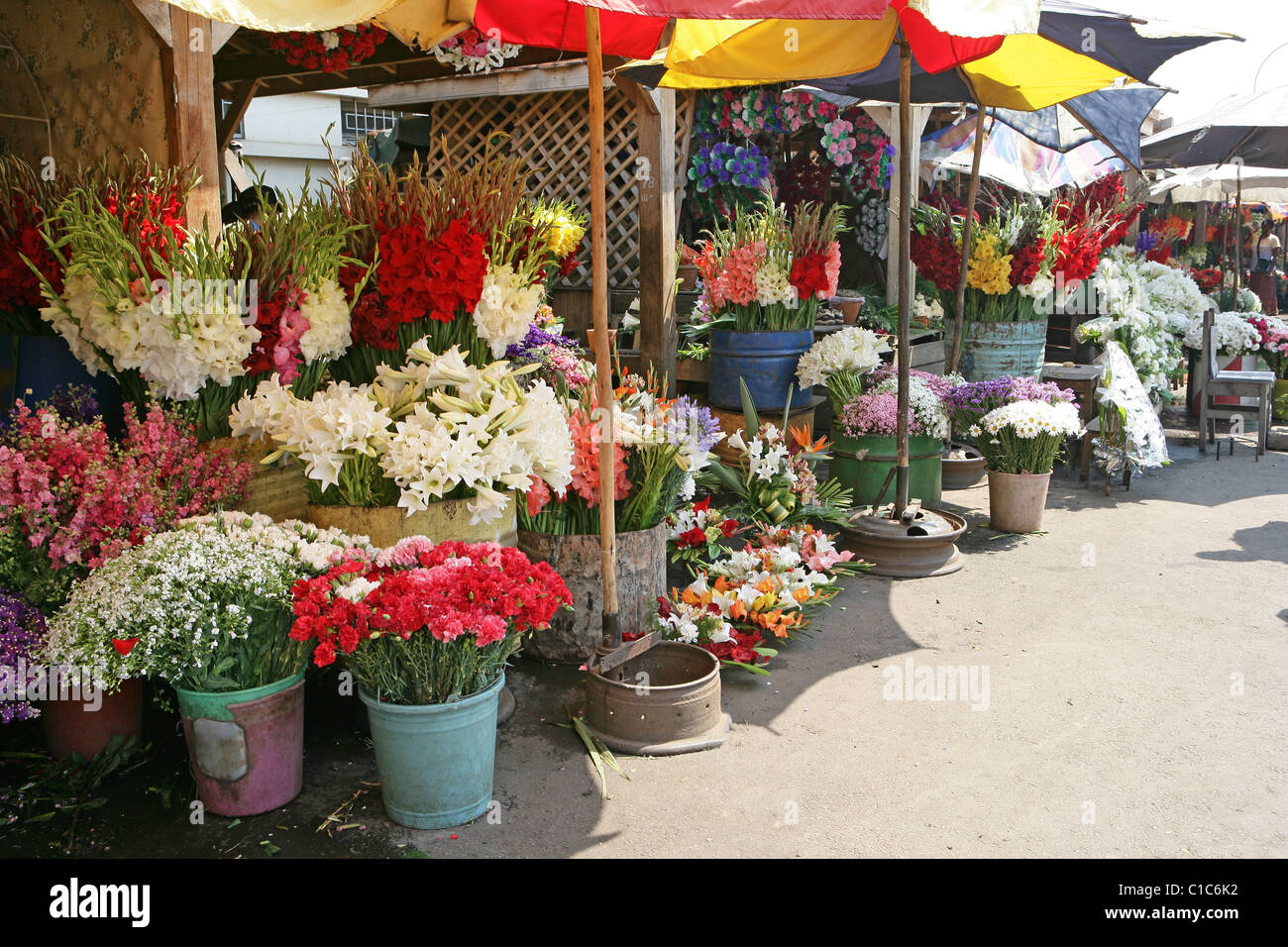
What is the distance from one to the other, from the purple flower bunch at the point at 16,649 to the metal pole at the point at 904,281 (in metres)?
3.85

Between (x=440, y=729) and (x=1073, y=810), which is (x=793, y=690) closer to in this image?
(x=1073, y=810)

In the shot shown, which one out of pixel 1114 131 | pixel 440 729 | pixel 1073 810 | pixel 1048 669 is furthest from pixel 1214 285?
pixel 440 729

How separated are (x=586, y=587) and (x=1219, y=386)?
664 cm

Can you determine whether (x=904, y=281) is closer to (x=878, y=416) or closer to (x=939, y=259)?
(x=878, y=416)

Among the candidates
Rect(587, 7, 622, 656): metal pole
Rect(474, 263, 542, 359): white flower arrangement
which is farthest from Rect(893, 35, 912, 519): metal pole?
Rect(474, 263, 542, 359): white flower arrangement

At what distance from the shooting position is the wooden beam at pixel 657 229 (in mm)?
6070

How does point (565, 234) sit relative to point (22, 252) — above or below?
above

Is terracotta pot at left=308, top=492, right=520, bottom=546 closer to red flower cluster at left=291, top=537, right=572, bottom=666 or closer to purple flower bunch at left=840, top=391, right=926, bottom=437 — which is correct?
red flower cluster at left=291, top=537, right=572, bottom=666

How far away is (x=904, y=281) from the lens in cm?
497

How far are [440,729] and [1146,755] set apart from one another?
231 centimetres

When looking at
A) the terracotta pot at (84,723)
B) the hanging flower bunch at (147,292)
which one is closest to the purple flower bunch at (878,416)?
the hanging flower bunch at (147,292)

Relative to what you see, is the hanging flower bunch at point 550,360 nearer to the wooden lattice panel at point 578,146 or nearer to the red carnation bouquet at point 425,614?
the red carnation bouquet at point 425,614

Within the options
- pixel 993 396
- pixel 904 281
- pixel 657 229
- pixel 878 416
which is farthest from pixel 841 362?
A: pixel 657 229

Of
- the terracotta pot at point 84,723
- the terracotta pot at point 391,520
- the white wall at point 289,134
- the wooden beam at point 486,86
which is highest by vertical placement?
the white wall at point 289,134
